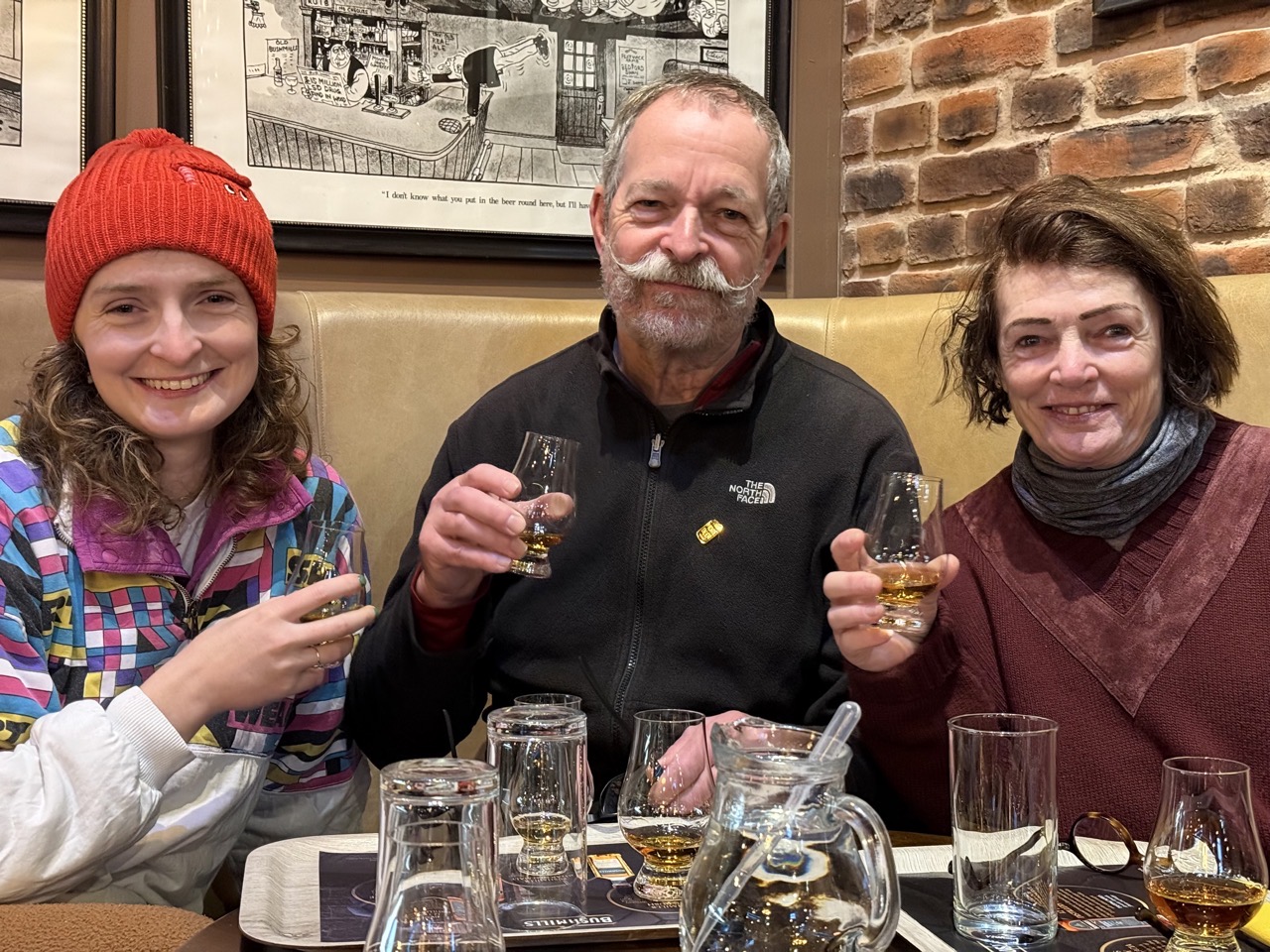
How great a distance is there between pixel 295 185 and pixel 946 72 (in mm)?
1556

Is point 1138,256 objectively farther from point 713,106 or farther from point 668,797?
point 668,797

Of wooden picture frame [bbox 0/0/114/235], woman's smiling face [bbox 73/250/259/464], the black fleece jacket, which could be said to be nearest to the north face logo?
the black fleece jacket

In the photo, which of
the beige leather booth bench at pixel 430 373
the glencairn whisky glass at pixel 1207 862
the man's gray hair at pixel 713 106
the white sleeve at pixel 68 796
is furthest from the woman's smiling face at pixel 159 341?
the glencairn whisky glass at pixel 1207 862

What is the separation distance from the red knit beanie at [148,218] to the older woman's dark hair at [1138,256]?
1.13 m

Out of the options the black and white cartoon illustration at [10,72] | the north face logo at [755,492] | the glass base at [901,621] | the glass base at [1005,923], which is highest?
the black and white cartoon illustration at [10,72]

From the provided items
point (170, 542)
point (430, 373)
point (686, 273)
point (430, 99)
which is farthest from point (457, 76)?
point (170, 542)

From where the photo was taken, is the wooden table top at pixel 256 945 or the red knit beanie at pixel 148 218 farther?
the red knit beanie at pixel 148 218

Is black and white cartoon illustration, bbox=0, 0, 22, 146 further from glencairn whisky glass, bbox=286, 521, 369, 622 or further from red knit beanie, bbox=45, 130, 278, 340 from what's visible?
glencairn whisky glass, bbox=286, 521, 369, 622

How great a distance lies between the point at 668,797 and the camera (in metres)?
1.17

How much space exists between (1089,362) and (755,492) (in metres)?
0.56

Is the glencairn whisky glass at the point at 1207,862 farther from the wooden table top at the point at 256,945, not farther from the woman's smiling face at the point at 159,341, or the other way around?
the woman's smiling face at the point at 159,341

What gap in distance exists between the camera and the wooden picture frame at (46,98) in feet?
8.16

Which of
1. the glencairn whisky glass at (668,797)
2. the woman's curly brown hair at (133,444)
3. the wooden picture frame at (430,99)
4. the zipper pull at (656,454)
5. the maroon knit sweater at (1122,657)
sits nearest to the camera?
the glencairn whisky glass at (668,797)

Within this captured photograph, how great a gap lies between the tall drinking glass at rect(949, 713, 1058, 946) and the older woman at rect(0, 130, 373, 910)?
0.73 meters
